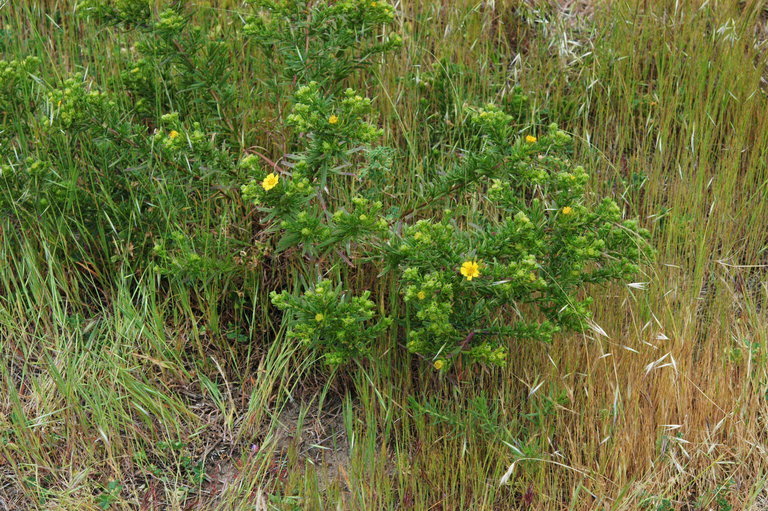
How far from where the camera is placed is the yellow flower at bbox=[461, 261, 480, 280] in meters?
2.35

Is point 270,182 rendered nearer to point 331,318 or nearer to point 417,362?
point 331,318

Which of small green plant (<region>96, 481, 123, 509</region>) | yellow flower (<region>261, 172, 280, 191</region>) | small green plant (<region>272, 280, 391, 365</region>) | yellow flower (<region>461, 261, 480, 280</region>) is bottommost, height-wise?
small green plant (<region>96, 481, 123, 509</region>)

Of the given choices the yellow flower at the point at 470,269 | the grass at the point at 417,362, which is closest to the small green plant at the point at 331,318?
the grass at the point at 417,362

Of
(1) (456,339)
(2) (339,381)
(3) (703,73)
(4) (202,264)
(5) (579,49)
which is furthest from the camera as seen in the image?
(5) (579,49)

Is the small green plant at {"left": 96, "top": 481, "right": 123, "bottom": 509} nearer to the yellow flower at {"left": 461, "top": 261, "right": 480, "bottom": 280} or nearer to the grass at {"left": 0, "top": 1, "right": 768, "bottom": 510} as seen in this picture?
the grass at {"left": 0, "top": 1, "right": 768, "bottom": 510}

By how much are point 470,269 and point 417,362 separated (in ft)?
2.09

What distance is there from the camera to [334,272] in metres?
2.78

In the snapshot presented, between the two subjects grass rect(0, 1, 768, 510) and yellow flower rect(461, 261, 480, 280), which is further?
grass rect(0, 1, 768, 510)

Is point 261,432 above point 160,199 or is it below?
below

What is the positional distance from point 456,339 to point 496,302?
0.57ft

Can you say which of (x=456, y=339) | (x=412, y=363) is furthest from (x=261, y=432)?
(x=456, y=339)

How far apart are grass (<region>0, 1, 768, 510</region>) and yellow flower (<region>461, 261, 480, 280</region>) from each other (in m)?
0.44

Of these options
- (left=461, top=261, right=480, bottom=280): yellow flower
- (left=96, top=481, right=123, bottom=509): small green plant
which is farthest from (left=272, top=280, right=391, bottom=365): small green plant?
(left=96, top=481, right=123, bottom=509): small green plant

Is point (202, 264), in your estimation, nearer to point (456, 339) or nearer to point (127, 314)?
point (127, 314)
